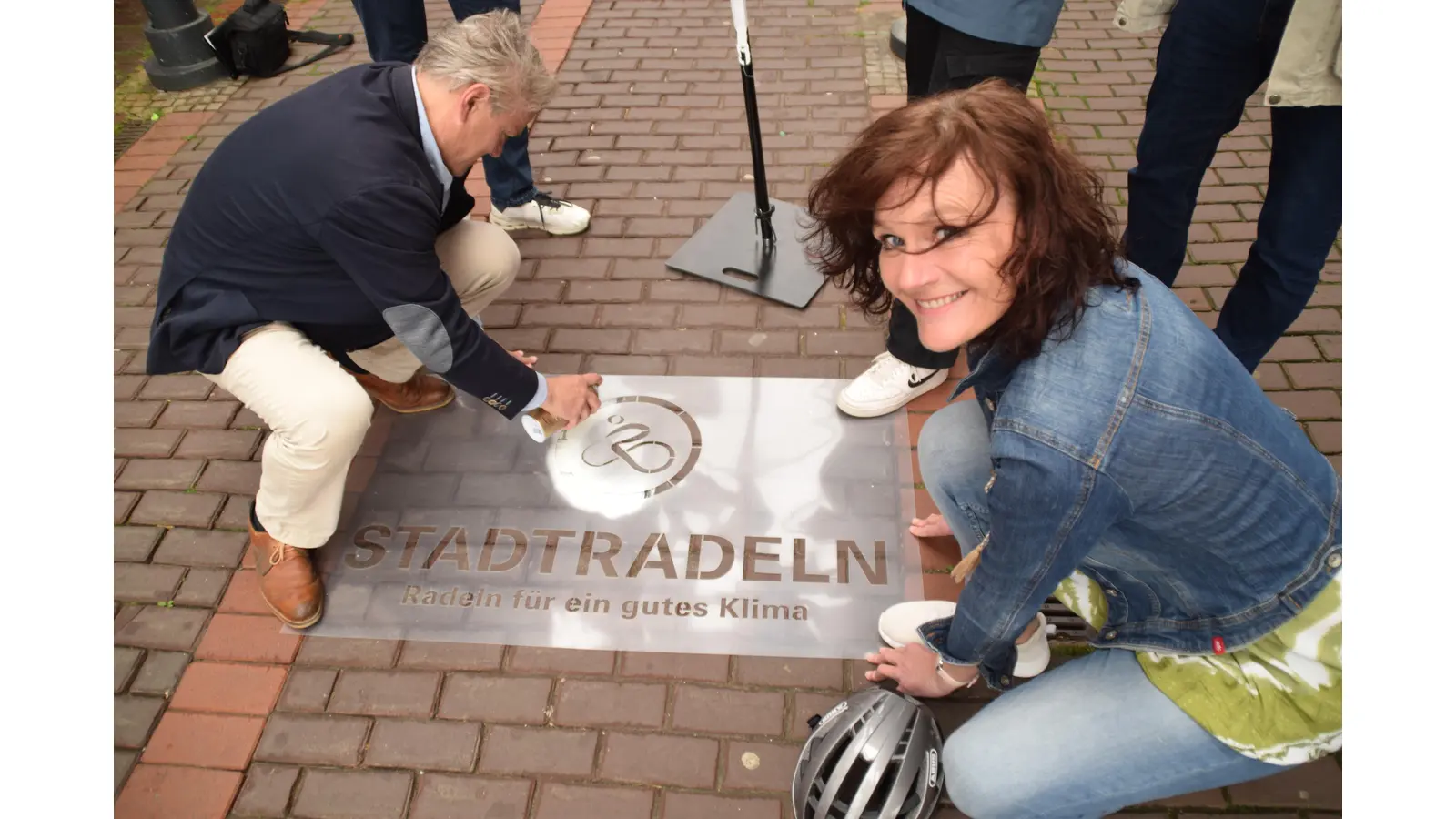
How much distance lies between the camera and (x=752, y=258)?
403cm

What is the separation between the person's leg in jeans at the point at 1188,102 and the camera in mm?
2494

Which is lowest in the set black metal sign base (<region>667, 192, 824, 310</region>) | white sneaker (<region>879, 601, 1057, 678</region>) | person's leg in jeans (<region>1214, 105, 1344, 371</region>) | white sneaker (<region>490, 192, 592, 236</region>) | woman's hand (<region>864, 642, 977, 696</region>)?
white sneaker (<region>879, 601, 1057, 678</region>)

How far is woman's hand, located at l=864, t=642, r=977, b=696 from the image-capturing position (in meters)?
2.34

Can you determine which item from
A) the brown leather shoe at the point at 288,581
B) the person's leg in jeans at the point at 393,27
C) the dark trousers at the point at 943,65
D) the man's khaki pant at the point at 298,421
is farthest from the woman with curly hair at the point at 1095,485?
the person's leg in jeans at the point at 393,27

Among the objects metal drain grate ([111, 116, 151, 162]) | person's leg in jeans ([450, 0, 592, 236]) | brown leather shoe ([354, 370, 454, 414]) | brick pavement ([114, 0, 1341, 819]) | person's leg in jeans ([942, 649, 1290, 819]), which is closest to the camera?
person's leg in jeans ([942, 649, 1290, 819])

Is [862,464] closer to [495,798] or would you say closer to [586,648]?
[586,648]

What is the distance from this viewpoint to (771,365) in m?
3.55

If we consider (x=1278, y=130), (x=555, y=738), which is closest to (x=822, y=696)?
(x=555, y=738)

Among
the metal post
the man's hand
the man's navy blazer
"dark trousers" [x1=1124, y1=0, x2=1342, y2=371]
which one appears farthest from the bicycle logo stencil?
the metal post

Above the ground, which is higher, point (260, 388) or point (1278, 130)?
point (1278, 130)

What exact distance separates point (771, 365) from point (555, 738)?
1744 millimetres

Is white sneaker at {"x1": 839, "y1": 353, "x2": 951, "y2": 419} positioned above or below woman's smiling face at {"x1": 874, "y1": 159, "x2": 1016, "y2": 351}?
below

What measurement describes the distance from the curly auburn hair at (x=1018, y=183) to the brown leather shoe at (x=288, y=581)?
2239 millimetres

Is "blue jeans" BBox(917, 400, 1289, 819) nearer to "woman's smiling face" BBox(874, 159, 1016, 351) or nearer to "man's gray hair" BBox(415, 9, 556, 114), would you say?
"woman's smiling face" BBox(874, 159, 1016, 351)
